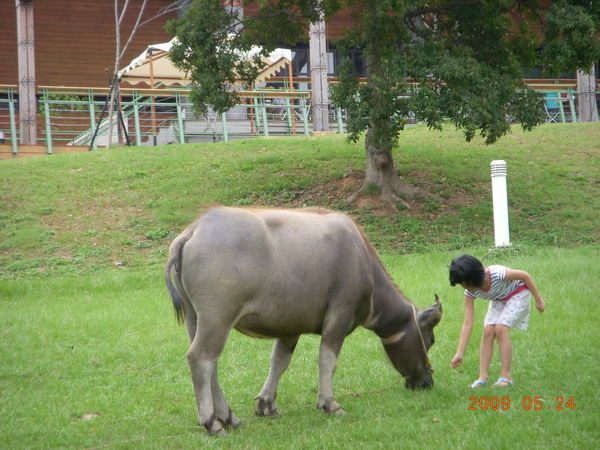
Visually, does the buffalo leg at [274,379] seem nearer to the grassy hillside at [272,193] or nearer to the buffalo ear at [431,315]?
the buffalo ear at [431,315]

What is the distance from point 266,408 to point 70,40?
2384cm

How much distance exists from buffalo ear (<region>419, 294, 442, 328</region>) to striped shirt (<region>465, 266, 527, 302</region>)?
13.6 inches

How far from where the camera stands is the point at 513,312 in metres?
6.04

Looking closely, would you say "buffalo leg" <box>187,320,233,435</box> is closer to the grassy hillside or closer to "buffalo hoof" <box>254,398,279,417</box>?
"buffalo hoof" <box>254,398,279,417</box>

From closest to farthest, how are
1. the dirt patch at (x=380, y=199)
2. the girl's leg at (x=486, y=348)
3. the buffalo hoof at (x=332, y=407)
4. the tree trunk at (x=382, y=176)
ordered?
the buffalo hoof at (x=332, y=407), the girl's leg at (x=486, y=348), the dirt patch at (x=380, y=199), the tree trunk at (x=382, y=176)

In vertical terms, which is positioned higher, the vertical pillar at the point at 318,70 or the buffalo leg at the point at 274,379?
the vertical pillar at the point at 318,70

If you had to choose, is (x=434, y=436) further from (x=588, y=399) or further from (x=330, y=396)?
(x=588, y=399)

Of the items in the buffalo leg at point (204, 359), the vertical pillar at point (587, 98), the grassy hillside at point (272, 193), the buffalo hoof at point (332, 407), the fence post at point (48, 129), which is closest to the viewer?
the buffalo leg at point (204, 359)

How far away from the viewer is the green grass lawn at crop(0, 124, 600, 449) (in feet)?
18.1

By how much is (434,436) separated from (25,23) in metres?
Result: 20.8

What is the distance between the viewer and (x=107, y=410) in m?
6.19

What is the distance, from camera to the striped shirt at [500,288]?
5996 millimetres
